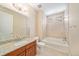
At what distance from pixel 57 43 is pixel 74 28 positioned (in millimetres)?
375

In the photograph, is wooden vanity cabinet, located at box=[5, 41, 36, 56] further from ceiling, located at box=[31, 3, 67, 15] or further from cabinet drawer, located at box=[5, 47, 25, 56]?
ceiling, located at box=[31, 3, 67, 15]

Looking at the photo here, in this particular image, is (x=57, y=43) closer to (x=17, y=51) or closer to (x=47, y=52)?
(x=47, y=52)

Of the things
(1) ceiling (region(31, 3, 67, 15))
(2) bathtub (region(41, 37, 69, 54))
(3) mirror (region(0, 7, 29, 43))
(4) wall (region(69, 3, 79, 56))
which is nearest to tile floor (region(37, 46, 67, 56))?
(2) bathtub (region(41, 37, 69, 54))

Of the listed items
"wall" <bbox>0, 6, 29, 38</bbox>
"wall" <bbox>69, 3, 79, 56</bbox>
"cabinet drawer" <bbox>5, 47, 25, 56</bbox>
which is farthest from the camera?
"wall" <bbox>0, 6, 29, 38</bbox>

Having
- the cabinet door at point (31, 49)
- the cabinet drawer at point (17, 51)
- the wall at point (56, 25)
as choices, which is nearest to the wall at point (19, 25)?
the cabinet door at point (31, 49)

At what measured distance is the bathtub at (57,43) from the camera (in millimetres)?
1293

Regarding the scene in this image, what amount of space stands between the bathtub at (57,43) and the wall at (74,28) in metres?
0.09

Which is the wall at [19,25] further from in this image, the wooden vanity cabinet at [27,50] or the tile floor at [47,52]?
the tile floor at [47,52]

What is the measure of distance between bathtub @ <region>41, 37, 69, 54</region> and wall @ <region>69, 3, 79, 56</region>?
0.09 meters

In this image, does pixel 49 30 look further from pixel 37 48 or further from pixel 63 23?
pixel 37 48

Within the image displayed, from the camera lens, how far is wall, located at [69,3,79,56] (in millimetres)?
1265

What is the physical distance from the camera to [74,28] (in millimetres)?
1281

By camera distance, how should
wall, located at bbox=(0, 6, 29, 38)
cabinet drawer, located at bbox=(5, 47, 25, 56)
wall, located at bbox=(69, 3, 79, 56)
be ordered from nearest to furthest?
cabinet drawer, located at bbox=(5, 47, 25, 56) → wall, located at bbox=(69, 3, 79, 56) → wall, located at bbox=(0, 6, 29, 38)

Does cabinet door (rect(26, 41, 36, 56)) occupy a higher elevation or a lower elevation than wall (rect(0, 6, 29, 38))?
lower
